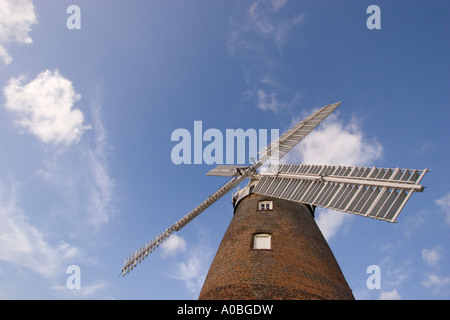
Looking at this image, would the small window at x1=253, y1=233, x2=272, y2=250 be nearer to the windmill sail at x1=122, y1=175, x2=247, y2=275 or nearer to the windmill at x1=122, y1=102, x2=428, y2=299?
the windmill at x1=122, y1=102, x2=428, y2=299

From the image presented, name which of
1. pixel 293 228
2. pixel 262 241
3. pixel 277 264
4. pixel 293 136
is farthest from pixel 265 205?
pixel 293 136

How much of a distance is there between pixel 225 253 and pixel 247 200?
12.2 ft

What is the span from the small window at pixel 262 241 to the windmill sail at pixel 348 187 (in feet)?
6.57

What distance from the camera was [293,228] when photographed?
35.2ft

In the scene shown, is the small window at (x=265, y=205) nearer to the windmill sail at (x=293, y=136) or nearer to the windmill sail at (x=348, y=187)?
the windmill sail at (x=348, y=187)

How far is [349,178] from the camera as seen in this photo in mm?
9602

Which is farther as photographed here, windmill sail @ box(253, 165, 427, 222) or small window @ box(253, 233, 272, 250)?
small window @ box(253, 233, 272, 250)

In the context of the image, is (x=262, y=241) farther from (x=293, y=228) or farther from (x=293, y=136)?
(x=293, y=136)

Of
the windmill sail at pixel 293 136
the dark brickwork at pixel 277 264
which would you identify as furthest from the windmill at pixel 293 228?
the windmill sail at pixel 293 136

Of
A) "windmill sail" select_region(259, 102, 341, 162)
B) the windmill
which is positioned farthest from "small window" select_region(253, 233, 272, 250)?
"windmill sail" select_region(259, 102, 341, 162)

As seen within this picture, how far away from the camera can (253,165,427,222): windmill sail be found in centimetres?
759
